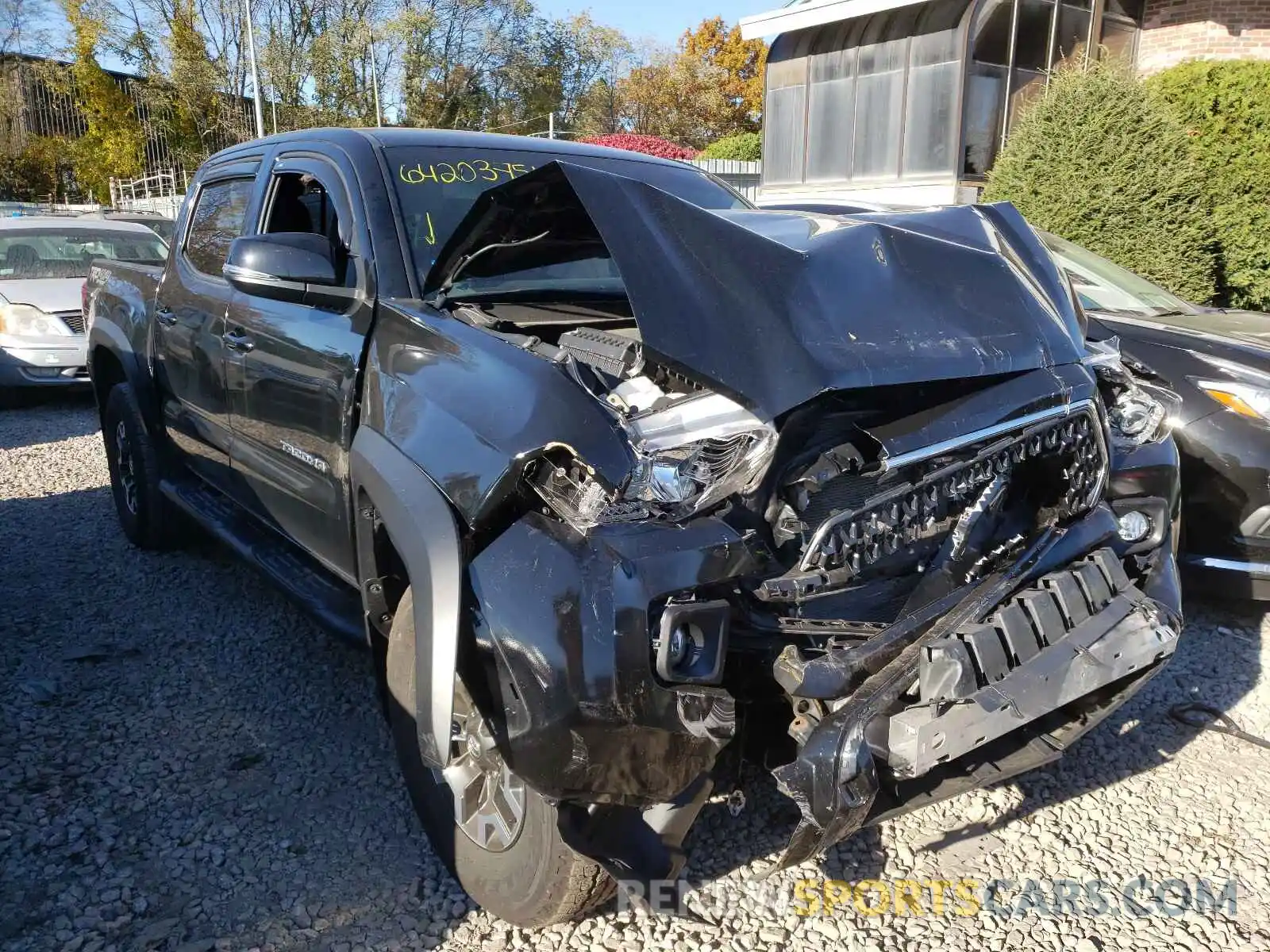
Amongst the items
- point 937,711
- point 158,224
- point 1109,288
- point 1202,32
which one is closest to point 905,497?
point 937,711

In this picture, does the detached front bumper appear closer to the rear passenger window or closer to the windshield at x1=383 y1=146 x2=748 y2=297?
the windshield at x1=383 y1=146 x2=748 y2=297

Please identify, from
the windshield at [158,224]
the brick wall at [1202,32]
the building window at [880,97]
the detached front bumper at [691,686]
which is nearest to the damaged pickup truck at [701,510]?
the detached front bumper at [691,686]

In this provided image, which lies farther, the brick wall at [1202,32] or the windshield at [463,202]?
the brick wall at [1202,32]

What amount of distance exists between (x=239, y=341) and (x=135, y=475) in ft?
6.02

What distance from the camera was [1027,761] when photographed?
2365 millimetres

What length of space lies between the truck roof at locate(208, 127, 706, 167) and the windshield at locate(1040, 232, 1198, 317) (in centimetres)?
264

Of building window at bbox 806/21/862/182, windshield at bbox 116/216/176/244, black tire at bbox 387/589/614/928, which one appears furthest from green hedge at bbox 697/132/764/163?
black tire at bbox 387/589/614/928

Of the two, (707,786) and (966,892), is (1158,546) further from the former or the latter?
(707,786)

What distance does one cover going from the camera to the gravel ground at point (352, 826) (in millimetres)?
2467

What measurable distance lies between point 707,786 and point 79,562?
4.15 meters

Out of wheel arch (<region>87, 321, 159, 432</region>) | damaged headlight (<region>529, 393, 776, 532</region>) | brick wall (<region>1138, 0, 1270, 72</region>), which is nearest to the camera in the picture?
damaged headlight (<region>529, 393, 776, 532</region>)

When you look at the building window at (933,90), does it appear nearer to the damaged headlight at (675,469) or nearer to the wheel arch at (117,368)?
the wheel arch at (117,368)

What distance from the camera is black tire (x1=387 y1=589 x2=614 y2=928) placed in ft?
7.20

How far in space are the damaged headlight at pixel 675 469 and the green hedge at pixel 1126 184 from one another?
8.95 m
